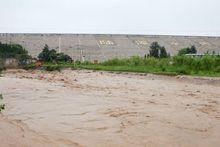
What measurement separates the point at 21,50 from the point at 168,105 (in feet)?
105

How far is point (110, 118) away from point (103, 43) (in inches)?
1713

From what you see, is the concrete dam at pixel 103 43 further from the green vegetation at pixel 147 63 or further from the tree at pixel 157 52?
the green vegetation at pixel 147 63

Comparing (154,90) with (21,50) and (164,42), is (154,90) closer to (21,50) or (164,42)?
(21,50)

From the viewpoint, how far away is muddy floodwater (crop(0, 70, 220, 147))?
952 centimetres

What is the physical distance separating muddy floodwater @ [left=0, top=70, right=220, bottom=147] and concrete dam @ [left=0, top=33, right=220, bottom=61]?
1209 inches

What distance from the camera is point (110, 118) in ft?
41.1

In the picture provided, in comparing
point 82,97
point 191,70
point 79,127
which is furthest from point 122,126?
point 191,70

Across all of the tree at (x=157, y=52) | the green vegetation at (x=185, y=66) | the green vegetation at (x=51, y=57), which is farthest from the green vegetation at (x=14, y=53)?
the tree at (x=157, y=52)

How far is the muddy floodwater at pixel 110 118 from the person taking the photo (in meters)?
9.52

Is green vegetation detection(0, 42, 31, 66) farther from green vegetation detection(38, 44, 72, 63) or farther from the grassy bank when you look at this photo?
the grassy bank

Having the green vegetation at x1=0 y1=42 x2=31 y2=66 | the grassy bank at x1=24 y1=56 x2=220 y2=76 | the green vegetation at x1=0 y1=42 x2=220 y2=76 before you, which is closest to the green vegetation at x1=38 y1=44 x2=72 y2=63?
the green vegetation at x1=0 y1=42 x2=220 y2=76

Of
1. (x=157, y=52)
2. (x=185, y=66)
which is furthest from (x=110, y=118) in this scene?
(x=157, y=52)

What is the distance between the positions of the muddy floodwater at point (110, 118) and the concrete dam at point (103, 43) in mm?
30706

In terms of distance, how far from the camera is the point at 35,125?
440 inches
